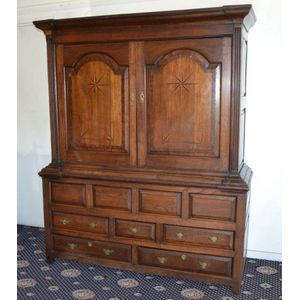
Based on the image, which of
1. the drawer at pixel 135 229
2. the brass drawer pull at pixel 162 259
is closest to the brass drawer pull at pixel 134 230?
the drawer at pixel 135 229

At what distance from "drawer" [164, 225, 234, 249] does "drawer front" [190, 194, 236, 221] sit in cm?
11

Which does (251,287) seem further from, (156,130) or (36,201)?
(36,201)

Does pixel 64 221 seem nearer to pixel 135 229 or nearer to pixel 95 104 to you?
pixel 135 229

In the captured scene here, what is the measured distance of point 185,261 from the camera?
2.73 m

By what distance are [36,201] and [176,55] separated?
92.3 inches

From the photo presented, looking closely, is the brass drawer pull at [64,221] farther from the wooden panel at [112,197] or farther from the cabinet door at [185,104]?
the cabinet door at [185,104]

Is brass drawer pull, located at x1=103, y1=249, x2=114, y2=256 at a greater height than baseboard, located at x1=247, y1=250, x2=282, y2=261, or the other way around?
brass drawer pull, located at x1=103, y1=249, x2=114, y2=256

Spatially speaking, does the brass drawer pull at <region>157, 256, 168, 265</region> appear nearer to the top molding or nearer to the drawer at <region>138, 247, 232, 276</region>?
the drawer at <region>138, 247, 232, 276</region>

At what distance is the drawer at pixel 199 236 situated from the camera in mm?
2602

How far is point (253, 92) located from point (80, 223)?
5.88 feet

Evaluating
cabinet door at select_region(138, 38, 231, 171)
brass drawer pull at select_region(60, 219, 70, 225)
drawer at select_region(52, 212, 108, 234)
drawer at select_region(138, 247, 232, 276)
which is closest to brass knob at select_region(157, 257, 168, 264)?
drawer at select_region(138, 247, 232, 276)

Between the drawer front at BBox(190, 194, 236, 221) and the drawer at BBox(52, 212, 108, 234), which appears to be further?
the drawer at BBox(52, 212, 108, 234)

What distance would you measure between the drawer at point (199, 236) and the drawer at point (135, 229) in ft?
0.39

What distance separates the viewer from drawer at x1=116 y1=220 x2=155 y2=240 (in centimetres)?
279
